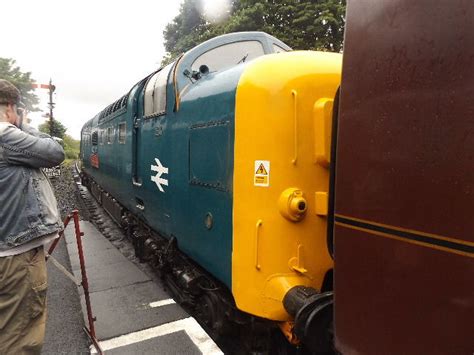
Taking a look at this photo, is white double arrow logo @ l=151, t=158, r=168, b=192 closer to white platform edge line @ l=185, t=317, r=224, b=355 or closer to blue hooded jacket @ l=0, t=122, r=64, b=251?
white platform edge line @ l=185, t=317, r=224, b=355

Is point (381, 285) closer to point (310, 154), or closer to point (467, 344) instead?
point (467, 344)

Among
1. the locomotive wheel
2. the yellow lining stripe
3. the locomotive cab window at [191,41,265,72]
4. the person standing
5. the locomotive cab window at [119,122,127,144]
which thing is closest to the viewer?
the yellow lining stripe

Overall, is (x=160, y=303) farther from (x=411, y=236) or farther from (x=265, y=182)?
(x=411, y=236)

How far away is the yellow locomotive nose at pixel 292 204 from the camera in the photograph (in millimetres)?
2721

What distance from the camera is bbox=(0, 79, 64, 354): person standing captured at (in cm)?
238

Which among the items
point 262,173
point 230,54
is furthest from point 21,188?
point 230,54

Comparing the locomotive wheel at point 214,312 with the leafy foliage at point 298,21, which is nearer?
the locomotive wheel at point 214,312

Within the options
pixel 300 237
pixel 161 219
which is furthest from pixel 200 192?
pixel 161 219

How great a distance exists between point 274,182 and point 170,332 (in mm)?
1632

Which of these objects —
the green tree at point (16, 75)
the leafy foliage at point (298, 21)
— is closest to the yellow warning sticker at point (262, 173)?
the leafy foliage at point (298, 21)

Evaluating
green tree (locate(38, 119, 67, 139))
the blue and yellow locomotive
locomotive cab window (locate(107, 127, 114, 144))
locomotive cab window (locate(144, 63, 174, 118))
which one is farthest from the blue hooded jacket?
green tree (locate(38, 119, 67, 139))

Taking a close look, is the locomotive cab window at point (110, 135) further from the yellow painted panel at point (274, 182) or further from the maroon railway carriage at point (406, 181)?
the maroon railway carriage at point (406, 181)

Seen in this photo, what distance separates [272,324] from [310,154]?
1.35 metres

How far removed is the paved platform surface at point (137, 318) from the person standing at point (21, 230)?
2.78ft
